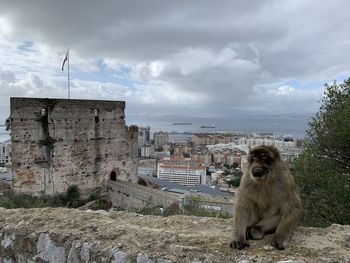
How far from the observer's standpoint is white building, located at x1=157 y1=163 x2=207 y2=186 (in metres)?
30.0

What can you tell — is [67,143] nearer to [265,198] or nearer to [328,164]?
[328,164]

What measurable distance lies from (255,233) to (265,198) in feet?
0.99

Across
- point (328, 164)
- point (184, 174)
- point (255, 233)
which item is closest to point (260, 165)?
point (255, 233)

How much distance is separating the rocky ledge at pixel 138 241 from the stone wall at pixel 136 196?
10.4 metres

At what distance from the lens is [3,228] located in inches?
147

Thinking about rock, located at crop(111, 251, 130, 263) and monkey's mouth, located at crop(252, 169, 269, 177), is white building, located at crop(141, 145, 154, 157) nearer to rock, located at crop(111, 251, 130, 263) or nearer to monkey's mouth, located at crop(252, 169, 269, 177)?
monkey's mouth, located at crop(252, 169, 269, 177)

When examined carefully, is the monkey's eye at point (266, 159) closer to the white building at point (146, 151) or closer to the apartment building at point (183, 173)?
the apartment building at point (183, 173)

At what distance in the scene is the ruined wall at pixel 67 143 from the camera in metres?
17.5

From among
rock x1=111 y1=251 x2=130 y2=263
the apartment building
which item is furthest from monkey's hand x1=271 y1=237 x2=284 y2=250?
the apartment building

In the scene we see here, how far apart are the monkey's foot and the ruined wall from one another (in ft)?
51.4

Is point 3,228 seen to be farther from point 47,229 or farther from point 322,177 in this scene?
point 322,177

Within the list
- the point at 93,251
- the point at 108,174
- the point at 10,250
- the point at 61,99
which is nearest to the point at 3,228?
the point at 10,250

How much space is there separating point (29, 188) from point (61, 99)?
4.27 meters

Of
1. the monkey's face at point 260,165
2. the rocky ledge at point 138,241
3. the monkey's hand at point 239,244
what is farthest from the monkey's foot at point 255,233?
the monkey's face at point 260,165
